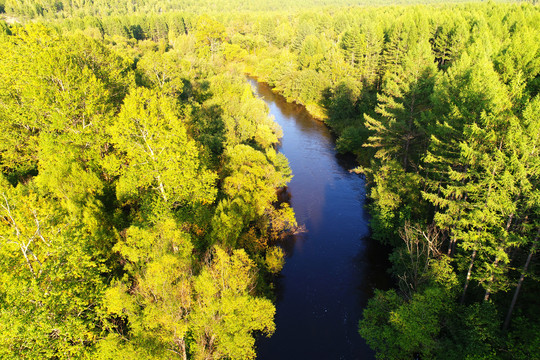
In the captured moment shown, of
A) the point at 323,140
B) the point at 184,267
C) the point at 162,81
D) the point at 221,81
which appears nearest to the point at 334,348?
the point at 184,267

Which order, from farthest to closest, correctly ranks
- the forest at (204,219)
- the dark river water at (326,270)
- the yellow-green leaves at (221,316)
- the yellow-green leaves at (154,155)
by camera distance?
1. the dark river water at (326,270)
2. the yellow-green leaves at (154,155)
3. the yellow-green leaves at (221,316)
4. the forest at (204,219)

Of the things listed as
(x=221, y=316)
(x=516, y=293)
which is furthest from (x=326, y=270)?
(x=221, y=316)

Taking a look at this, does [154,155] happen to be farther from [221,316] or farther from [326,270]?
[326,270]

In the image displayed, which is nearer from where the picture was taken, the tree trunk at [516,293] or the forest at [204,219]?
the forest at [204,219]

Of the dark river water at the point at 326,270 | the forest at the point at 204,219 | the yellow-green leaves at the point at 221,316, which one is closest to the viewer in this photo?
the forest at the point at 204,219

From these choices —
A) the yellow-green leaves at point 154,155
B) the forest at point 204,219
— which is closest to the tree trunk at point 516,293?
the forest at point 204,219

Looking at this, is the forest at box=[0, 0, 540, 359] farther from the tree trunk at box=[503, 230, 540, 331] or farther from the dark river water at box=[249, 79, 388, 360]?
the dark river water at box=[249, 79, 388, 360]

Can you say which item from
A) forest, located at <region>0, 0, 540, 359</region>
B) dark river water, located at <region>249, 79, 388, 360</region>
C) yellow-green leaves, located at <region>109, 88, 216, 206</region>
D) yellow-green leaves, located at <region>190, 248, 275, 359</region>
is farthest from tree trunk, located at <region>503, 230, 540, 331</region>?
yellow-green leaves, located at <region>109, 88, 216, 206</region>

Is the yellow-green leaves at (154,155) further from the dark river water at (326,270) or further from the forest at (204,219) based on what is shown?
the dark river water at (326,270)
